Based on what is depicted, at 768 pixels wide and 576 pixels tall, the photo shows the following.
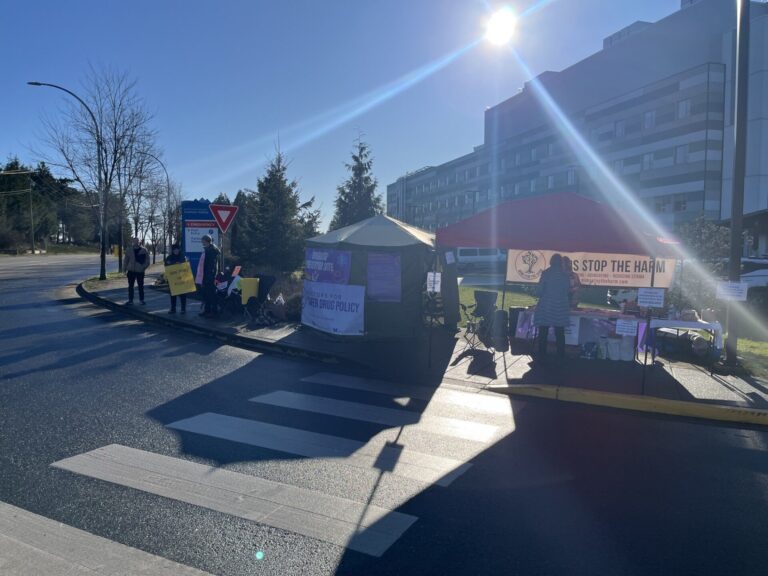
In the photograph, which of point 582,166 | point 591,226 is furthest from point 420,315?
point 582,166

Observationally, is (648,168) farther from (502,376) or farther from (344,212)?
(502,376)

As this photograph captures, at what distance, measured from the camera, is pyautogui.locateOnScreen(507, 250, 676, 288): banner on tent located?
40.0ft

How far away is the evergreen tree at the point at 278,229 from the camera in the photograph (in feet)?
76.8

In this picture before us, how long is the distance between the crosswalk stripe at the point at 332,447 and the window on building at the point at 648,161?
58.8m

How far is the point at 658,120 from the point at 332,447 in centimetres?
5979

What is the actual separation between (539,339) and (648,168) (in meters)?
54.0

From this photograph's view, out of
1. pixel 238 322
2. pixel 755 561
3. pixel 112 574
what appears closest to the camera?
→ pixel 112 574

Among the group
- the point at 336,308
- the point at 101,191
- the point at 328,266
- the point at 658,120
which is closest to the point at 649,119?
the point at 658,120

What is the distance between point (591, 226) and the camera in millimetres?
10039

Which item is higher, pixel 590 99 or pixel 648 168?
pixel 590 99

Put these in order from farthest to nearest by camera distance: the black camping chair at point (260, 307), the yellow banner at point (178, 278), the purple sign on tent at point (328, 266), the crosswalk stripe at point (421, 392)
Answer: the yellow banner at point (178, 278) → the black camping chair at point (260, 307) → the purple sign on tent at point (328, 266) → the crosswalk stripe at point (421, 392)

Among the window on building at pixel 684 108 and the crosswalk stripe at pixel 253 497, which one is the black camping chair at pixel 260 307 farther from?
the window on building at pixel 684 108

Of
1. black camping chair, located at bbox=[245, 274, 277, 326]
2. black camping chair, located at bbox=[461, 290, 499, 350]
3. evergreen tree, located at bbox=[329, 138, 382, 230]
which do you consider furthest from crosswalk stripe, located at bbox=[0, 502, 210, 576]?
evergreen tree, located at bbox=[329, 138, 382, 230]

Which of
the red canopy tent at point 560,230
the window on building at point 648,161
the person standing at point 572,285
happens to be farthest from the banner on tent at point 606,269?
the window on building at point 648,161
